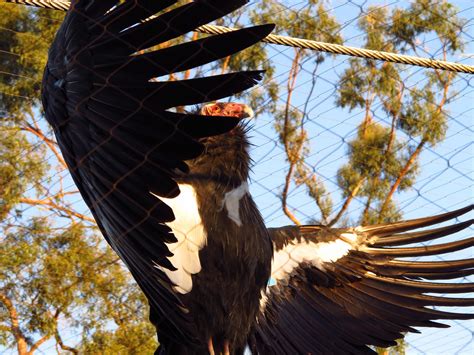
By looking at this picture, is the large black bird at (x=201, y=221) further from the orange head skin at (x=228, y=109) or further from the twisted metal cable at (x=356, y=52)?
the twisted metal cable at (x=356, y=52)

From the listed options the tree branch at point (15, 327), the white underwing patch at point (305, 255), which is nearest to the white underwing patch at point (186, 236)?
the white underwing patch at point (305, 255)

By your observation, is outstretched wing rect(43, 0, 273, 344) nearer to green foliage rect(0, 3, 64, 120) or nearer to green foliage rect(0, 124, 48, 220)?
green foliage rect(0, 124, 48, 220)

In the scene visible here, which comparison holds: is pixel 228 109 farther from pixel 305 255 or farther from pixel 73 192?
pixel 73 192

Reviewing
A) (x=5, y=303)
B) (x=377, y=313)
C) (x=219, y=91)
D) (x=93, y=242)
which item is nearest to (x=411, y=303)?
(x=377, y=313)

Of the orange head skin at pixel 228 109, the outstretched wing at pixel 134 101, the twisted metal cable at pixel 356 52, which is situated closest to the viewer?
the outstretched wing at pixel 134 101

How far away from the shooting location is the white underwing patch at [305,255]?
13.9ft

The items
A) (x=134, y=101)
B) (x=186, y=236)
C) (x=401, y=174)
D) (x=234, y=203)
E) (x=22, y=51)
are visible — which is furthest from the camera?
(x=22, y=51)

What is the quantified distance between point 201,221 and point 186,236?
0.09 meters

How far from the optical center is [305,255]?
4.32 metres

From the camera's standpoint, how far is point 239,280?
3316mm

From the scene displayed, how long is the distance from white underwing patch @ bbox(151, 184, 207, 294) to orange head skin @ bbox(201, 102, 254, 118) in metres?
0.50

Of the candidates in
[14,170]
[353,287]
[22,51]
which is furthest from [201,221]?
[22,51]

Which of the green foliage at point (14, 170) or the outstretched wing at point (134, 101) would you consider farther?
the green foliage at point (14, 170)

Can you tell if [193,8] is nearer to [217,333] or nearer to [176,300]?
[176,300]
